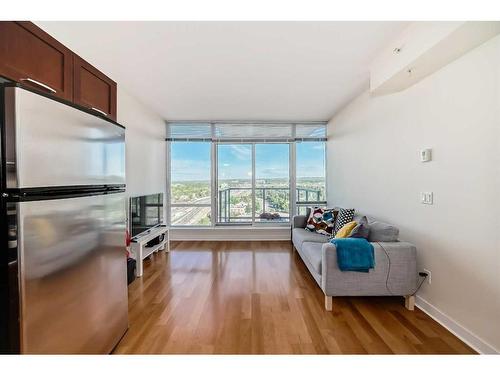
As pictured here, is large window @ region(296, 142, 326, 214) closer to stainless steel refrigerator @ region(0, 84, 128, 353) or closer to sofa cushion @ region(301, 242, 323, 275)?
sofa cushion @ region(301, 242, 323, 275)

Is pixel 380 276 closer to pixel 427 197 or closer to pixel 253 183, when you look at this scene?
pixel 427 197

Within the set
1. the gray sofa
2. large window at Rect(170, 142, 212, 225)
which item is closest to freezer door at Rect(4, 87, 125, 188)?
the gray sofa

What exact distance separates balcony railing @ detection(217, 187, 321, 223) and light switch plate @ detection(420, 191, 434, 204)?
9.52ft

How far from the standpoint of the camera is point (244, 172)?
5.15 m

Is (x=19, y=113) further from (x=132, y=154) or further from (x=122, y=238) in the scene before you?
(x=132, y=154)

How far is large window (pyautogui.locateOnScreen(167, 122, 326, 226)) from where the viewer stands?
16.6 feet

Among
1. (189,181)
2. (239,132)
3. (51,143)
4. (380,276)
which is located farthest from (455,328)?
(189,181)

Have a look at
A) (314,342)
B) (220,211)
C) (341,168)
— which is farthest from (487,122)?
(220,211)

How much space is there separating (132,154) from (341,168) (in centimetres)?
365

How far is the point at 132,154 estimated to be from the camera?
354 centimetres

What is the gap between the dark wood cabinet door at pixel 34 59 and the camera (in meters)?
1.12

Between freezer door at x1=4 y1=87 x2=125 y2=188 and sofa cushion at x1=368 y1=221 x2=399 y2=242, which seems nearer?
freezer door at x1=4 y1=87 x2=125 y2=188

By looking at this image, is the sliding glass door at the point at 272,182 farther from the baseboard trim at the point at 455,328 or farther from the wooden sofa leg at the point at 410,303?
the baseboard trim at the point at 455,328

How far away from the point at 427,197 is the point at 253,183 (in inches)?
133
